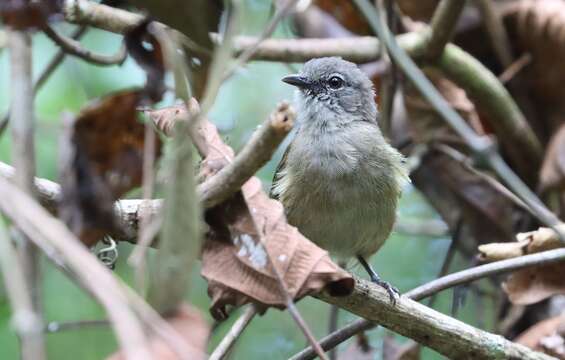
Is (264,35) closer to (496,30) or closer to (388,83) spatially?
(388,83)

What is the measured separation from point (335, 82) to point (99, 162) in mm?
3026

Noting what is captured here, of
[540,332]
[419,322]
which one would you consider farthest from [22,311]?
[540,332]

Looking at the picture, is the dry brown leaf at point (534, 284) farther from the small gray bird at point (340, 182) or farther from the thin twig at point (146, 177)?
the thin twig at point (146, 177)

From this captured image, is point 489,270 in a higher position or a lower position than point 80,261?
lower

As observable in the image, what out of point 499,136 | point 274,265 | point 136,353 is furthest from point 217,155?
point 499,136

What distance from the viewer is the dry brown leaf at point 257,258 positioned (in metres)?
2.13

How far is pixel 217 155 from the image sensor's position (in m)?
2.46

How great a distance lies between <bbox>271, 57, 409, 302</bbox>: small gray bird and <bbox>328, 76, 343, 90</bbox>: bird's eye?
0.20 m

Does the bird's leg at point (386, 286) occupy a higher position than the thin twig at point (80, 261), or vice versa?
the thin twig at point (80, 261)

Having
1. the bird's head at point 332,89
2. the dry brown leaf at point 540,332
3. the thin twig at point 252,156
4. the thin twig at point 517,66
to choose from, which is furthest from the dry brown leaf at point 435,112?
the thin twig at point 252,156

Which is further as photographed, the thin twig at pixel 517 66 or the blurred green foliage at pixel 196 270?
the thin twig at pixel 517 66

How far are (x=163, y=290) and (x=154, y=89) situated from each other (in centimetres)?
64

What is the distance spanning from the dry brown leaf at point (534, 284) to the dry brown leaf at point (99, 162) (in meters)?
2.33

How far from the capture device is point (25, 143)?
1.46 m
